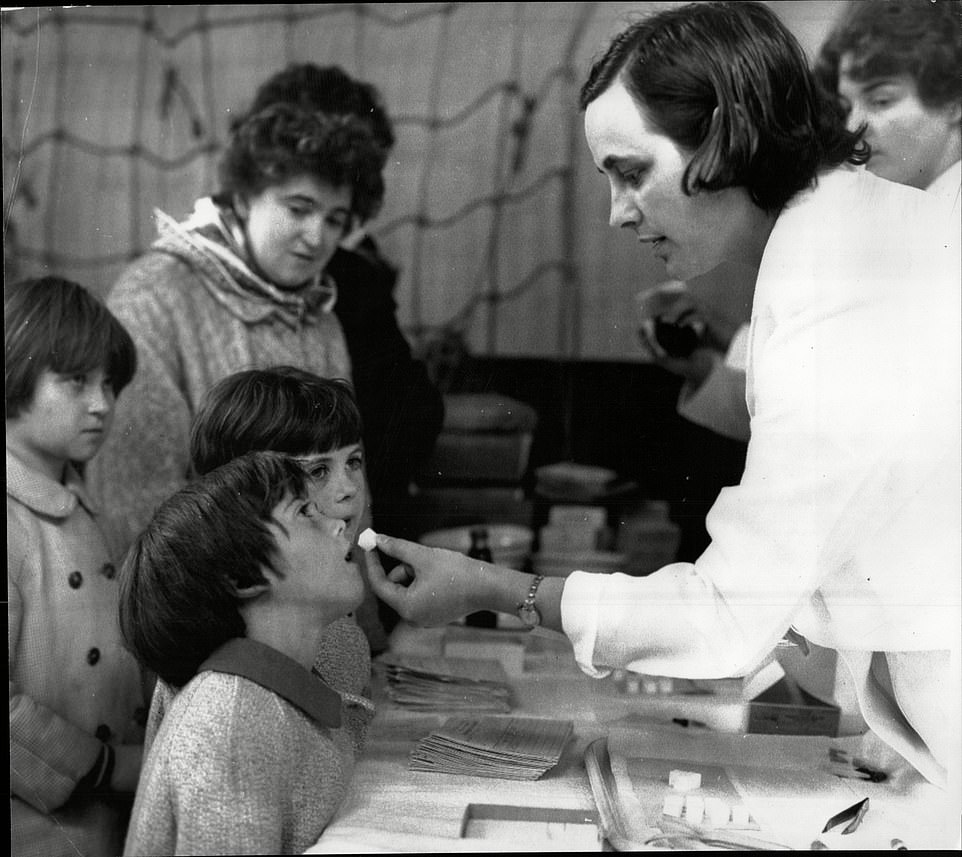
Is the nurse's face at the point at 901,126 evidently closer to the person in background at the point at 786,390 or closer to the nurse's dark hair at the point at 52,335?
the person in background at the point at 786,390

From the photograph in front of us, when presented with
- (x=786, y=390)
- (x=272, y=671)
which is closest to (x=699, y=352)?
(x=786, y=390)

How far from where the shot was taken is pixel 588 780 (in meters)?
2.66

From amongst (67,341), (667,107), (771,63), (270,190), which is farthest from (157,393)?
(771,63)

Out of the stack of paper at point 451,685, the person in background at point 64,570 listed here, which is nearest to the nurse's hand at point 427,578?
the stack of paper at point 451,685

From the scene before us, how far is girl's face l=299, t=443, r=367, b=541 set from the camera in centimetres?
257

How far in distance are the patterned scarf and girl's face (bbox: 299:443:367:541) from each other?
293 mm

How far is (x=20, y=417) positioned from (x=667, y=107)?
4.94 feet

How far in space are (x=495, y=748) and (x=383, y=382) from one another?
2.72 ft

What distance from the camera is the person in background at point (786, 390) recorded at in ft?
8.34

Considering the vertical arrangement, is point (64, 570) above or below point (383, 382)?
below

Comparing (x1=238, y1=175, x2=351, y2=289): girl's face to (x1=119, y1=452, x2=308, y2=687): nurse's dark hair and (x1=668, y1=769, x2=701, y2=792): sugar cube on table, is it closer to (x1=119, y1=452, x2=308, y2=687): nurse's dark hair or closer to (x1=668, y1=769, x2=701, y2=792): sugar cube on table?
(x1=119, y1=452, x2=308, y2=687): nurse's dark hair

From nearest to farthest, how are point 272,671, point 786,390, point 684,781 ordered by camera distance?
point 272,671, point 786,390, point 684,781

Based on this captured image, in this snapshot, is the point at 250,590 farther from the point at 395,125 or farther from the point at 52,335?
the point at 395,125

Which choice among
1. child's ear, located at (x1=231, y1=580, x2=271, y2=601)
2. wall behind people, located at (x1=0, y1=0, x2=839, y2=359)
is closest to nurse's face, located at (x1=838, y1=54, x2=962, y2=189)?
wall behind people, located at (x1=0, y1=0, x2=839, y2=359)
